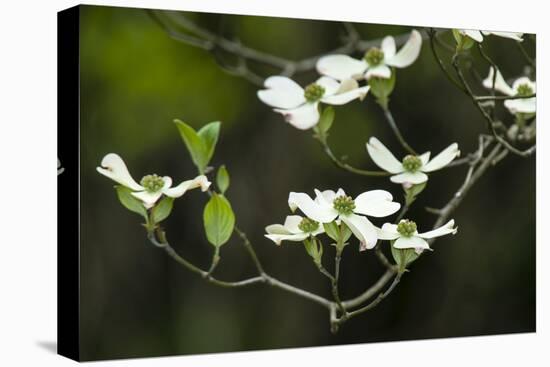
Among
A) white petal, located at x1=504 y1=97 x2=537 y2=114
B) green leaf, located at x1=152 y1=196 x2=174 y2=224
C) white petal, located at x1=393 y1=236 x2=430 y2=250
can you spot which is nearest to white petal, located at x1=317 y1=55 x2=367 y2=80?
white petal, located at x1=504 y1=97 x2=537 y2=114

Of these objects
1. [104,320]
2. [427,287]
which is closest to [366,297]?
[427,287]

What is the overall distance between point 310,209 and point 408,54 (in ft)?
1.84

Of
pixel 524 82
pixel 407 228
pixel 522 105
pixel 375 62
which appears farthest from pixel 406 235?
pixel 524 82

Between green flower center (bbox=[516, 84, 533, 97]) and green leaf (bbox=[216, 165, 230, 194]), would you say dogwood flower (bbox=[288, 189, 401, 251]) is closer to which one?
green leaf (bbox=[216, 165, 230, 194])

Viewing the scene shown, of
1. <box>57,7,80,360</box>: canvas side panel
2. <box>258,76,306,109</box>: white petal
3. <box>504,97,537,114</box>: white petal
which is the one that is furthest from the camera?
<box>504,97,537,114</box>: white petal

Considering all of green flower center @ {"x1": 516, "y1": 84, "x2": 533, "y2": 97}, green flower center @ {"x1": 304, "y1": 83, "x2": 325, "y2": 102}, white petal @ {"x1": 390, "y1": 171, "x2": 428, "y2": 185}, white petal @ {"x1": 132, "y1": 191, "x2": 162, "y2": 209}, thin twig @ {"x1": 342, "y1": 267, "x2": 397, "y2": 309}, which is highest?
green flower center @ {"x1": 516, "y1": 84, "x2": 533, "y2": 97}

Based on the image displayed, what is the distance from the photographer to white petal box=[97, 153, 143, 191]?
6.74 ft

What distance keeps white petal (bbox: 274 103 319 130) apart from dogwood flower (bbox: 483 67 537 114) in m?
0.46

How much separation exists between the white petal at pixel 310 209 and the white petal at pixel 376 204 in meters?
0.08

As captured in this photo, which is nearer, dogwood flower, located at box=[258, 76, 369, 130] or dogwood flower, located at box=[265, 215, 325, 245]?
dogwood flower, located at box=[265, 215, 325, 245]

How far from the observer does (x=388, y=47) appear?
2.41 m

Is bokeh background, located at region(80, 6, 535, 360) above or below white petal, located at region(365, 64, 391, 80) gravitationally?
below

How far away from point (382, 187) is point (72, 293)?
2.74 feet

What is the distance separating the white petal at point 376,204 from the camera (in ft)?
6.81
